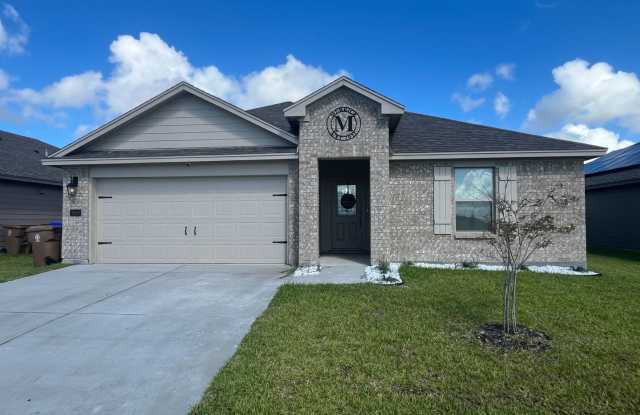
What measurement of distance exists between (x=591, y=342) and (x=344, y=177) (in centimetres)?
741

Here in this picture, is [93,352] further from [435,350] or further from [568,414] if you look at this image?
[568,414]

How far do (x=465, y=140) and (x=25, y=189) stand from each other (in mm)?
15391

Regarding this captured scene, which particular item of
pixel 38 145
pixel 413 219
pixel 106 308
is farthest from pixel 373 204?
pixel 38 145

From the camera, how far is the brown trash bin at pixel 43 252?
8.76 meters

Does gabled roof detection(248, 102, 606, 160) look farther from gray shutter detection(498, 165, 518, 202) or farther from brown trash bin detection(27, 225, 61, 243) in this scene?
brown trash bin detection(27, 225, 61, 243)

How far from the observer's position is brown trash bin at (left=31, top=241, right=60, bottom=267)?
28.7 feet

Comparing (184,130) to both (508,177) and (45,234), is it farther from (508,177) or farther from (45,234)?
(508,177)

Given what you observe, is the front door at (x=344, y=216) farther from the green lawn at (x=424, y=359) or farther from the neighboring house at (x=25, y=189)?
the neighboring house at (x=25, y=189)

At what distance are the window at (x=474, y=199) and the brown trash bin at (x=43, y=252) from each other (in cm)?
1063

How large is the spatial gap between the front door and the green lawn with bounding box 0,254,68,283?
23.8 ft

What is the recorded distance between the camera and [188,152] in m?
8.77

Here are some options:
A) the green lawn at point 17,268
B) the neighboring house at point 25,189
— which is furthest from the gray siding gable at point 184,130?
the neighboring house at point 25,189

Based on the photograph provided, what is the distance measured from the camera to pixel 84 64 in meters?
14.2

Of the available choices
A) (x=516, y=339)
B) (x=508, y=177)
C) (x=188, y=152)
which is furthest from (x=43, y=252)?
(x=508, y=177)
